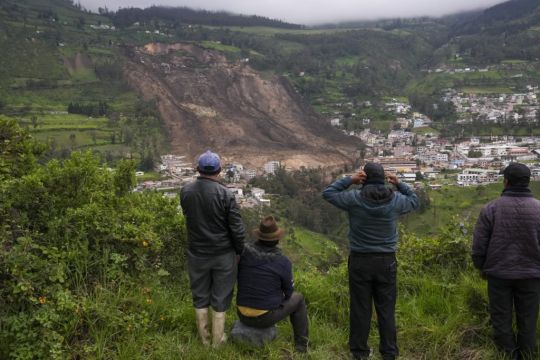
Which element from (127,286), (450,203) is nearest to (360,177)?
(127,286)

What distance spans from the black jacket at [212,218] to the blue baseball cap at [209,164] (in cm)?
8

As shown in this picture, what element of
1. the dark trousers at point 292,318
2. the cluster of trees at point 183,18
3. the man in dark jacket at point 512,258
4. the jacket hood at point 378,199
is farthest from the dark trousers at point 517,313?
the cluster of trees at point 183,18

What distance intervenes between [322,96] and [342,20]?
11408 cm

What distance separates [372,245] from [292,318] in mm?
891

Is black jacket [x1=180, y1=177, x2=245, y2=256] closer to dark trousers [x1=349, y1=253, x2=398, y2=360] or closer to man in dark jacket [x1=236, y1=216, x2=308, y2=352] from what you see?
man in dark jacket [x1=236, y1=216, x2=308, y2=352]

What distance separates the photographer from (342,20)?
173 m

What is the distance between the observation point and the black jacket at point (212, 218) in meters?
3.29

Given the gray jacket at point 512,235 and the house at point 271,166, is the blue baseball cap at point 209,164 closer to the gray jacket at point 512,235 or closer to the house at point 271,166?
the gray jacket at point 512,235

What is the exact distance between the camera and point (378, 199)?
315 cm

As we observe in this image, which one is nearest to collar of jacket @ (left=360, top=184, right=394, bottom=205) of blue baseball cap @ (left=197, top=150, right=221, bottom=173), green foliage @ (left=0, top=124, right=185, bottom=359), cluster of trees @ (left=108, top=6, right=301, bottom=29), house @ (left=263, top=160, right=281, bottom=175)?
blue baseball cap @ (left=197, top=150, right=221, bottom=173)

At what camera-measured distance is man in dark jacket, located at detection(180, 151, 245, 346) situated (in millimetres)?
3299

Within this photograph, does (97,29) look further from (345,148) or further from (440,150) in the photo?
(440,150)

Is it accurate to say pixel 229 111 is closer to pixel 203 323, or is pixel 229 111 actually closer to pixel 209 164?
pixel 209 164

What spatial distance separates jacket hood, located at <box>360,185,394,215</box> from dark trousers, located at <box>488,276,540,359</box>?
0.94 metres
